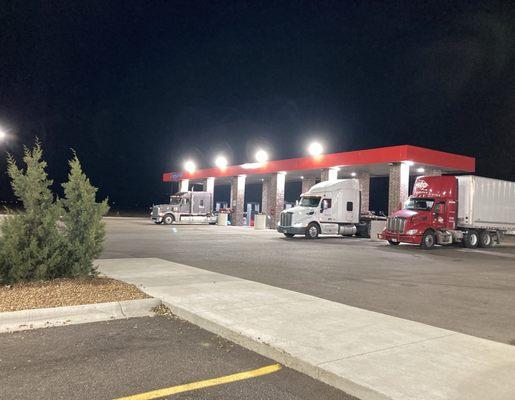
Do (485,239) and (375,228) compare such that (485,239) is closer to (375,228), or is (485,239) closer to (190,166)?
(375,228)

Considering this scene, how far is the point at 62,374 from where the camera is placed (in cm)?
429

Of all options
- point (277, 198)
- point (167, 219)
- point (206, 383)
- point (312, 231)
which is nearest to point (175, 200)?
point (167, 219)

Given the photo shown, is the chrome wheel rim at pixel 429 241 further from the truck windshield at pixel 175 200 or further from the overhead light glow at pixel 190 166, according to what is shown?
the overhead light glow at pixel 190 166

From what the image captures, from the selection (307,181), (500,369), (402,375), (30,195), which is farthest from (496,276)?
(307,181)

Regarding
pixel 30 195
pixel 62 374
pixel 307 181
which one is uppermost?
pixel 307 181

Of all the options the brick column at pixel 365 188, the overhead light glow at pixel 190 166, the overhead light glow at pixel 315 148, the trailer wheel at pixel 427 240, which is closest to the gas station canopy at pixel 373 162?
the overhead light glow at pixel 315 148

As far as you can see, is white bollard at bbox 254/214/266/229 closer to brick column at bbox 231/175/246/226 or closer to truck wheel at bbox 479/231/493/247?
brick column at bbox 231/175/246/226

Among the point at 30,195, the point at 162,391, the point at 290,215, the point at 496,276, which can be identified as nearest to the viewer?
the point at 162,391

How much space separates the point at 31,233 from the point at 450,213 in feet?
66.9

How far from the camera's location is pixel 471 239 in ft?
75.9

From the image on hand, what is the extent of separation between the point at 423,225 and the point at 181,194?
23.9m

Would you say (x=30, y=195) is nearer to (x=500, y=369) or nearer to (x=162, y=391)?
(x=162, y=391)

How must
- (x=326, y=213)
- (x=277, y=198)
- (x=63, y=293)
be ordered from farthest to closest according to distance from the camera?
(x=277, y=198) < (x=326, y=213) < (x=63, y=293)

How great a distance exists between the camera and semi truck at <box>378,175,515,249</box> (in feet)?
70.8
